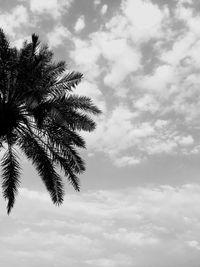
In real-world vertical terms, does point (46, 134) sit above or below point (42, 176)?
above

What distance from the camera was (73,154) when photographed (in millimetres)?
17594

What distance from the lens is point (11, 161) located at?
1670 cm

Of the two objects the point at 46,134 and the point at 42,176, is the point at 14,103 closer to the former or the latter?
the point at 46,134

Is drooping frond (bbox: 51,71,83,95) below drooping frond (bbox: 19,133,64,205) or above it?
above

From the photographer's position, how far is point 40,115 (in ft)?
48.6

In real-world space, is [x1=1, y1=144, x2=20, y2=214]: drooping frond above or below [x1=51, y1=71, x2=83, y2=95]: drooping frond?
below

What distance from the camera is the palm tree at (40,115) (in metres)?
15.3

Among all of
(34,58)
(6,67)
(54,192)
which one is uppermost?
(34,58)

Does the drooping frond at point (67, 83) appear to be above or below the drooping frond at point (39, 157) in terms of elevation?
above

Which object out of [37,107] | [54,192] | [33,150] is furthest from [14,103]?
[54,192]

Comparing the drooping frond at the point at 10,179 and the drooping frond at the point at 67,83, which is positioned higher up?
the drooping frond at the point at 67,83

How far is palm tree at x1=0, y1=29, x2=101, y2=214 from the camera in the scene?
15.3 meters

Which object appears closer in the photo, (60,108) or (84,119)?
(60,108)

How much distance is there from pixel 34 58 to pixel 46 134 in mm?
3407
